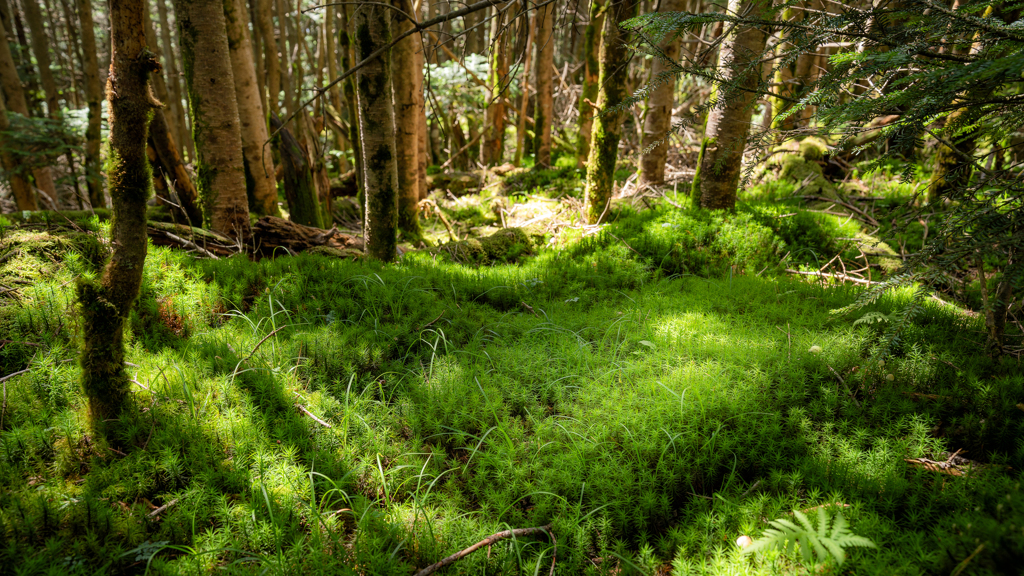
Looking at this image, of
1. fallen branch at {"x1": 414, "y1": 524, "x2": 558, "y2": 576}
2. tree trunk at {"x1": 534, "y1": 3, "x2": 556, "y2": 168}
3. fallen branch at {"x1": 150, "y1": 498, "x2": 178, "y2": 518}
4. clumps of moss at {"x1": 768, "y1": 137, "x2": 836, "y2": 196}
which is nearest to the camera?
fallen branch at {"x1": 414, "y1": 524, "x2": 558, "y2": 576}

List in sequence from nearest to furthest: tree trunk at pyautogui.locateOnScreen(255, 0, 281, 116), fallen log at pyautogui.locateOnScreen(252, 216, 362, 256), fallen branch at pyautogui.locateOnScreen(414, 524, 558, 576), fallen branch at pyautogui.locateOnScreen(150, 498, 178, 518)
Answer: fallen branch at pyautogui.locateOnScreen(414, 524, 558, 576), fallen branch at pyautogui.locateOnScreen(150, 498, 178, 518), fallen log at pyautogui.locateOnScreen(252, 216, 362, 256), tree trunk at pyautogui.locateOnScreen(255, 0, 281, 116)

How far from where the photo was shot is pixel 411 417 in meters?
3.05

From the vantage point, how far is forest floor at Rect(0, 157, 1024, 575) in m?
2.19

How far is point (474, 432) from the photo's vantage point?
306 centimetres

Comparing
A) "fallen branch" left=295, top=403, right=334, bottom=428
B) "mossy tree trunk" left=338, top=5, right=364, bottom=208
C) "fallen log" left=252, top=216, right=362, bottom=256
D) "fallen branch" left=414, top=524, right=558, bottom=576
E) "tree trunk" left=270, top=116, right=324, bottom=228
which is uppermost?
"mossy tree trunk" left=338, top=5, right=364, bottom=208

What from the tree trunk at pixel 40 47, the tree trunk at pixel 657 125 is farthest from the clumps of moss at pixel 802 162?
the tree trunk at pixel 40 47

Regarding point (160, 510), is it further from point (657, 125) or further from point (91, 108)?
point (91, 108)

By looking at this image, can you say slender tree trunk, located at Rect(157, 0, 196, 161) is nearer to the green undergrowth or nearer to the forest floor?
the forest floor

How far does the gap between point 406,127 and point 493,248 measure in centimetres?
260

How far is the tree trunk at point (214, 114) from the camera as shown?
5359 millimetres

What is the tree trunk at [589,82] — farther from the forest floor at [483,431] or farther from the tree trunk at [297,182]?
the forest floor at [483,431]

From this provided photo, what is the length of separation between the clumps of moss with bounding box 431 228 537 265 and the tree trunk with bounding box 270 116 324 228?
250 cm

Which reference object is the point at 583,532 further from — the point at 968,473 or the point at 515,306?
the point at 515,306

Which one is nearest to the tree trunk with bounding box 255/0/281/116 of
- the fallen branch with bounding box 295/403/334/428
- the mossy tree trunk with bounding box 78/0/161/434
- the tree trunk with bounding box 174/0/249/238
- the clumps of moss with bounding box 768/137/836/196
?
the tree trunk with bounding box 174/0/249/238
